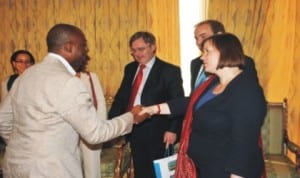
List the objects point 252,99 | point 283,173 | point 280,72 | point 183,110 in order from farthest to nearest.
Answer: point 280,72
point 283,173
point 183,110
point 252,99

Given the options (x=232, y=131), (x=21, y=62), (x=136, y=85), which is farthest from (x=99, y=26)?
(x=232, y=131)

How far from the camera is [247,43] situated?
4438mm

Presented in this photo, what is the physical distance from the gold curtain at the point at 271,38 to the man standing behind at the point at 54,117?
2561 millimetres

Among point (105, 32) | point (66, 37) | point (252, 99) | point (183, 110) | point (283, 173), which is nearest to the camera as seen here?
point (252, 99)

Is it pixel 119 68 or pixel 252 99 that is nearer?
pixel 252 99

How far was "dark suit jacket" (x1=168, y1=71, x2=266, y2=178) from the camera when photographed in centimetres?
205

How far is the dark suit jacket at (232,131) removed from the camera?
205 centimetres

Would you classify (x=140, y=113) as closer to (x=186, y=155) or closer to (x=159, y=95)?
(x=186, y=155)

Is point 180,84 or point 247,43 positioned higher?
point 247,43

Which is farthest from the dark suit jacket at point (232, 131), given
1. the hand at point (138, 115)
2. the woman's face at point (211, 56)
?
the hand at point (138, 115)

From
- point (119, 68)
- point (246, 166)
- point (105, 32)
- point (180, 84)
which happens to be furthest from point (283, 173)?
point (105, 32)

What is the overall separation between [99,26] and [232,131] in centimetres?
292

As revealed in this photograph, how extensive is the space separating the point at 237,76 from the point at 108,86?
9.00ft

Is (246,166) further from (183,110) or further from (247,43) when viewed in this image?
(247,43)
